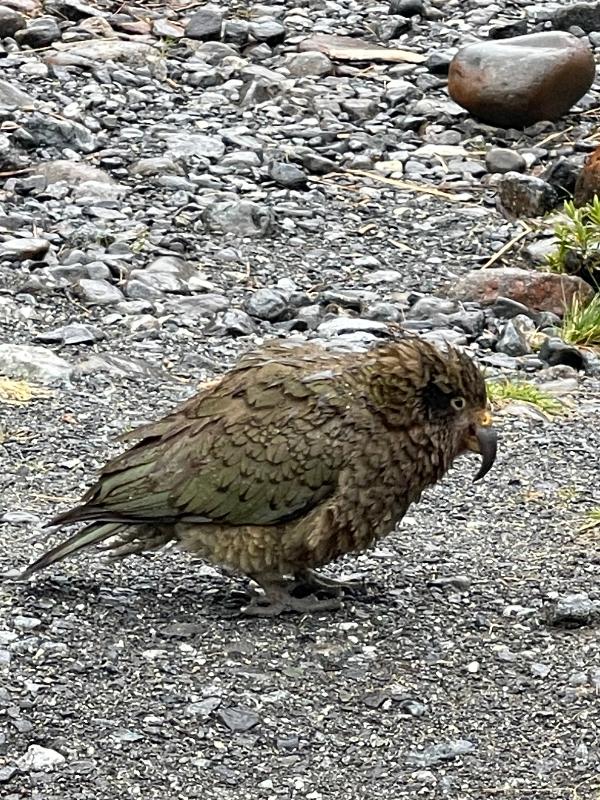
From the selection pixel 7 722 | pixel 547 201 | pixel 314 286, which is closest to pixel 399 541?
pixel 7 722

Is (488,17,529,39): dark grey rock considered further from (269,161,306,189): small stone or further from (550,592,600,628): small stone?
(550,592,600,628): small stone

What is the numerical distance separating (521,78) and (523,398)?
15.4 feet

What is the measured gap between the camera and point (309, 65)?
13.3 metres

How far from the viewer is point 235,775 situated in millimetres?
4816

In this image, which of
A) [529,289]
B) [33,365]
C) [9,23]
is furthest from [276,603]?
[9,23]

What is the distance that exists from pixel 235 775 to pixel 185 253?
5.51 metres

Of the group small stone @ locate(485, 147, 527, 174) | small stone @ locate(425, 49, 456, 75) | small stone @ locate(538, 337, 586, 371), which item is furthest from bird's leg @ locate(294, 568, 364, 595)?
small stone @ locate(425, 49, 456, 75)

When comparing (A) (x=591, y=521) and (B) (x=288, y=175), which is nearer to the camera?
(A) (x=591, y=521)

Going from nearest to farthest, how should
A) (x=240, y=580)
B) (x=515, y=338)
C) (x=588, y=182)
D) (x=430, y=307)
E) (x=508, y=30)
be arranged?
(x=240, y=580) < (x=515, y=338) < (x=430, y=307) < (x=588, y=182) < (x=508, y=30)

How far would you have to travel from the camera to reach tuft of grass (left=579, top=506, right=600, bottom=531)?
666 cm

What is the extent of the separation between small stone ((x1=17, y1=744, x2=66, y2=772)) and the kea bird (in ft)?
3.16

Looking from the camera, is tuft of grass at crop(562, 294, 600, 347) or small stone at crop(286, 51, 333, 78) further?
small stone at crop(286, 51, 333, 78)

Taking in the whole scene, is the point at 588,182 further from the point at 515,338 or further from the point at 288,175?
the point at 515,338

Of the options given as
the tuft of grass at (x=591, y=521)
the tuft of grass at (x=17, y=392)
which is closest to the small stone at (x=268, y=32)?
the tuft of grass at (x=17, y=392)
